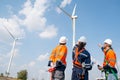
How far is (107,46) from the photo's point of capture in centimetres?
1119

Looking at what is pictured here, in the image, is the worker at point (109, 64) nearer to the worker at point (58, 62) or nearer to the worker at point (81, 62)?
the worker at point (81, 62)

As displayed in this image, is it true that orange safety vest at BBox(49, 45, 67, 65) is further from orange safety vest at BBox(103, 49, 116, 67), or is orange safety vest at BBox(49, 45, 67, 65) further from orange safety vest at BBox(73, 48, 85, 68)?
orange safety vest at BBox(103, 49, 116, 67)

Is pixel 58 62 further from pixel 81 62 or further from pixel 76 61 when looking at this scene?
pixel 81 62

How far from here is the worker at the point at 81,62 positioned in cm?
1081

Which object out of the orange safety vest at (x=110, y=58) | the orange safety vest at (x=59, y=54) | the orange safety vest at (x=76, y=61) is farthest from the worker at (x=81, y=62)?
the orange safety vest at (x=110, y=58)

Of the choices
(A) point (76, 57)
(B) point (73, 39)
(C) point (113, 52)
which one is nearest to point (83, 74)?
(A) point (76, 57)

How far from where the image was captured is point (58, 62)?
11.1 m

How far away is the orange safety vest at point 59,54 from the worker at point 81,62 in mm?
441

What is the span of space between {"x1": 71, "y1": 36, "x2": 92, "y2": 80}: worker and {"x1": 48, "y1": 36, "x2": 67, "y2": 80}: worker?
1.46 feet

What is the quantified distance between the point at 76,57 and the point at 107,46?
1352mm

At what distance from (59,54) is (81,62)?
969 mm

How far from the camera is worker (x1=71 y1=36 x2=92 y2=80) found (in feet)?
35.5

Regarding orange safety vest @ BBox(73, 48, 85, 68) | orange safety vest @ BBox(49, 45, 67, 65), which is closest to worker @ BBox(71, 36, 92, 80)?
orange safety vest @ BBox(73, 48, 85, 68)

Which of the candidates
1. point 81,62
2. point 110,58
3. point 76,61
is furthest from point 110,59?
point 76,61
